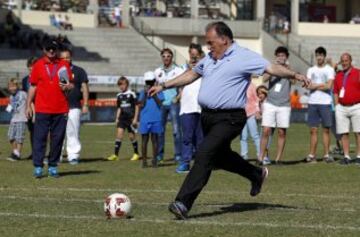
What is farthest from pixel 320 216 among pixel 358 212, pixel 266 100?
pixel 266 100

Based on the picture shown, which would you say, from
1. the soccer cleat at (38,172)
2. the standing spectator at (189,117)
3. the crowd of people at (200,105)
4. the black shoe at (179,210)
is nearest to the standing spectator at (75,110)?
the crowd of people at (200,105)

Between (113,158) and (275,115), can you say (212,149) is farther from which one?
(113,158)

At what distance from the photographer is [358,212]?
10.2 metres

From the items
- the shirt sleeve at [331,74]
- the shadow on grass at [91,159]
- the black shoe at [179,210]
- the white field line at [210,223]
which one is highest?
the shirt sleeve at [331,74]

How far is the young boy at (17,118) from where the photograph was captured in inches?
746

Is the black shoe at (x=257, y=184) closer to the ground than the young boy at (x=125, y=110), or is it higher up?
higher up

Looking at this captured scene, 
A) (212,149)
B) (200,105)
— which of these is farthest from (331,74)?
(212,149)

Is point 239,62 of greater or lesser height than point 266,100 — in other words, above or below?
above

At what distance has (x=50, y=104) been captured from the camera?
554 inches

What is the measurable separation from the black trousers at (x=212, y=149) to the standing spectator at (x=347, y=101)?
23.6ft

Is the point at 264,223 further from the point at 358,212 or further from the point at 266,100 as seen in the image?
the point at 266,100

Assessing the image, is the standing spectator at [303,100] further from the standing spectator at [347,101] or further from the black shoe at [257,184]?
the black shoe at [257,184]

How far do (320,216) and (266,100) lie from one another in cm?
758

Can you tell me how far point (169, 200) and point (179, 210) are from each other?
182 cm
